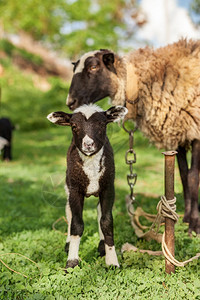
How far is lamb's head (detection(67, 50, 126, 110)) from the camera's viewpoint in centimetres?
395

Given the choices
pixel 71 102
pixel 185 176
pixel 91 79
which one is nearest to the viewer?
pixel 71 102

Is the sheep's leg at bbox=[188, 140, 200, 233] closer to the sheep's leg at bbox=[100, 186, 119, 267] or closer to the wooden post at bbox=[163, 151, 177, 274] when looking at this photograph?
the wooden post at bbox=[163, 151, 177, 274]

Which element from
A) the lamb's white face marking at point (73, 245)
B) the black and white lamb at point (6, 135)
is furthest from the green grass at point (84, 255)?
the black and white lamb at point (6, 135)

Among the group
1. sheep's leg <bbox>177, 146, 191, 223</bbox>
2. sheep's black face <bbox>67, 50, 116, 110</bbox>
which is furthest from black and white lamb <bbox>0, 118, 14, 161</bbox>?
sheep's leg <bbox>177, 146, 191, 223</bbox>

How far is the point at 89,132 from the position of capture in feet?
8.65

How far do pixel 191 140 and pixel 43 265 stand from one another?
7.97 feet

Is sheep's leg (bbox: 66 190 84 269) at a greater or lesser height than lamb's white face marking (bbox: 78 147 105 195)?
lesser

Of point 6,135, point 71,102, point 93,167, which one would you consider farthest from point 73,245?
point 6,135

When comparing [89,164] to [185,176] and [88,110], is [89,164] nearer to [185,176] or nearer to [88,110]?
[88,110]

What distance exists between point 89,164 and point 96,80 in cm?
163

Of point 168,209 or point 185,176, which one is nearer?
point 168,209

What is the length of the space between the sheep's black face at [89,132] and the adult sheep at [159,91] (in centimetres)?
124

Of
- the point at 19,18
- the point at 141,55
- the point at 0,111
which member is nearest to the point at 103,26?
the point at 19,18

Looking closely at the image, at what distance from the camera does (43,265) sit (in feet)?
10.3
